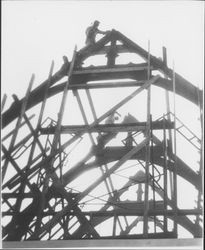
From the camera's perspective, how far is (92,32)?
10008 mm

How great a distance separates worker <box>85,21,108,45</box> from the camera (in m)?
9.80

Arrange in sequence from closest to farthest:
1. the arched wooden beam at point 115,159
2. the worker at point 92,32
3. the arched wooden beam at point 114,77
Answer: the arched wooden beam at point 114,77, the arched wooden beam at point 115,159, the worker at point 92,32

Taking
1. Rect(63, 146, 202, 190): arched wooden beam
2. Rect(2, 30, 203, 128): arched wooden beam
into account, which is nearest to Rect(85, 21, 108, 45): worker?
Rect(2, 30, 203, 128): arched wooden beam

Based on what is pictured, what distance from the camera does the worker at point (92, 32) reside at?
32.2ft

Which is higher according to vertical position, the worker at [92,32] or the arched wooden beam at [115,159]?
the worker at [92,32]

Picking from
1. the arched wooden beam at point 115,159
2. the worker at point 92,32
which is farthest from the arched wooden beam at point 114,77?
the arched wooden beam at point 115,159

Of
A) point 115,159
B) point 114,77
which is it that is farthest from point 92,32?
point 115,159

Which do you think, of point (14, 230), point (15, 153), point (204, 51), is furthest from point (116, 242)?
point (15, 153)

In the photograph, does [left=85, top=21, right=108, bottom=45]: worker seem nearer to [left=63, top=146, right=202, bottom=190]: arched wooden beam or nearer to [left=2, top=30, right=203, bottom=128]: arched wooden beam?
[left=2, top=30, right=203, bottom=128]: arched wooden beam

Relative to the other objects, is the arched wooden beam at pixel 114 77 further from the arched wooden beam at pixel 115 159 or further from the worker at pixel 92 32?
the arched wooden beam at pixel 115 159

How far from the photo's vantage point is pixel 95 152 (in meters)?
8.99

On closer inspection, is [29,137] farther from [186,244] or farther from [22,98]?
[186,244]

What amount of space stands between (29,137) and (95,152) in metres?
1.72

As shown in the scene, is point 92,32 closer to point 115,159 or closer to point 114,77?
point 114,77
